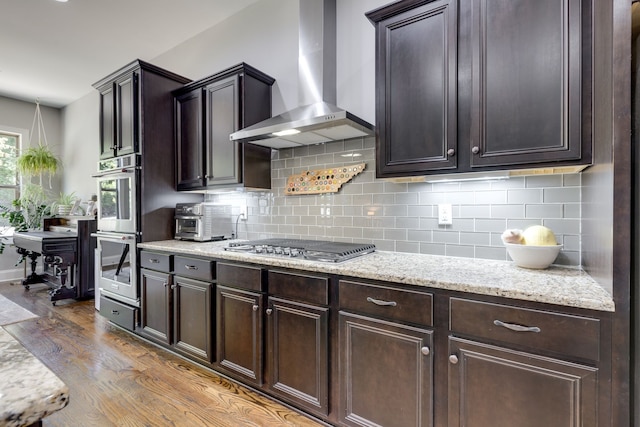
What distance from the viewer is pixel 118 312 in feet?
10.1

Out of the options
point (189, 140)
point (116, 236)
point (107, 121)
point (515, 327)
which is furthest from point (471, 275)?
point (107, 121)

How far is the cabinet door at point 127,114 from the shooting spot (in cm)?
291

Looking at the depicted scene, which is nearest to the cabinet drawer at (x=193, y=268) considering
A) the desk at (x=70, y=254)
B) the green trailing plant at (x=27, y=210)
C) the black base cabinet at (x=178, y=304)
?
the black base cabinet at (x=178, y=304)

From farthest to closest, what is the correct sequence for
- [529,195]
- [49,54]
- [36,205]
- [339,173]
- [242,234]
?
[36,205], [49,54], [242,234], [339,173], [529,195]

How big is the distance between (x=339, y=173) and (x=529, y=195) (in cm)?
125

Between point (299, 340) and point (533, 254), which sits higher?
point (533, 254)

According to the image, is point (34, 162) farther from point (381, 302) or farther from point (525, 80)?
point (525, 80)

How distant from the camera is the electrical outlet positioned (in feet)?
6.63

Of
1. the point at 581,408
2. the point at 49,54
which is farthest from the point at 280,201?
the point at 49,54

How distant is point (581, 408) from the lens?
1120 millimetres

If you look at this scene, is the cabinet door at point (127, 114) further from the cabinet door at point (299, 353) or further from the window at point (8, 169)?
the window at point (8, 169)

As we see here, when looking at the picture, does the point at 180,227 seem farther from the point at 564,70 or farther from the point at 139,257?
the point at 564,70

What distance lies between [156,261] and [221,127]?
1.28 m

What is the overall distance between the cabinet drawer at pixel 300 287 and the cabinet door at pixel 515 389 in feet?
2.21
